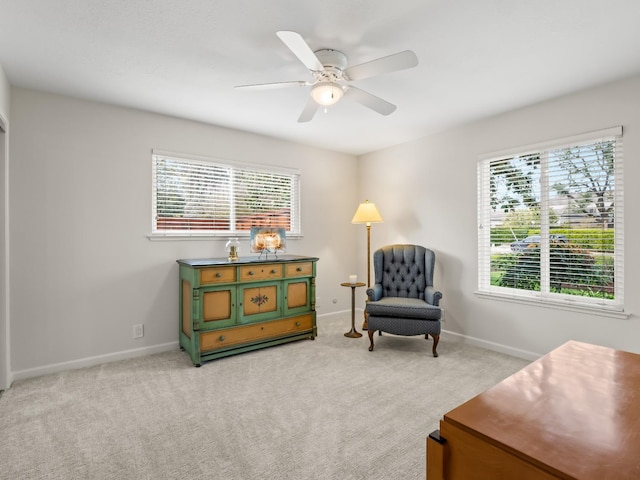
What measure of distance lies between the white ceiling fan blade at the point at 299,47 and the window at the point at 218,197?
2111mm

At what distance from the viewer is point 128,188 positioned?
3322 millimetres

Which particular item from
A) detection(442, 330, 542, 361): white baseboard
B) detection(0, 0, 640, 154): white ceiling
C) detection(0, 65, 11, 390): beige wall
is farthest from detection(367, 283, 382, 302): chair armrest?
detection(0, 65, 11, 390): beige wall

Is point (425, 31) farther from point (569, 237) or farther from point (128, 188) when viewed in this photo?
point (128, 188)

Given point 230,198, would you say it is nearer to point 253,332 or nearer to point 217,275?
point 217,275

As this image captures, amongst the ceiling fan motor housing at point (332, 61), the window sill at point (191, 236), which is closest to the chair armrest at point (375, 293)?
the window sill at point (191, 236)

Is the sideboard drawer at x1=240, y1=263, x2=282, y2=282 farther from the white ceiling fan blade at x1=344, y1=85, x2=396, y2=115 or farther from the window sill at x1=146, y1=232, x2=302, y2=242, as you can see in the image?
the white ceiling fan blade at x1=344, y1=85, x2=396, y2=115

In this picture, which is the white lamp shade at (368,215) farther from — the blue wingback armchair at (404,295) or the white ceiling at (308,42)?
the white ceiling at (308,42)

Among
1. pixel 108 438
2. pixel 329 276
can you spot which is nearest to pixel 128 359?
pixel 108 438

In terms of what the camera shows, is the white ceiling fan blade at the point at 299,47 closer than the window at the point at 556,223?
Yes

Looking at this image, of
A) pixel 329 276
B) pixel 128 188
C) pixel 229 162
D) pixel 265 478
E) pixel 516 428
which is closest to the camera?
pixel 516 428

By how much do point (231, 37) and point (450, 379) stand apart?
9.94 ft

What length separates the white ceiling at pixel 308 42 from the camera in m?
1.88

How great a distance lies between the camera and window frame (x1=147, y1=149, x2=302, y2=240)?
3482 mm

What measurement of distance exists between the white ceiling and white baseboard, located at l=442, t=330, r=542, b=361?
95.2 inches
